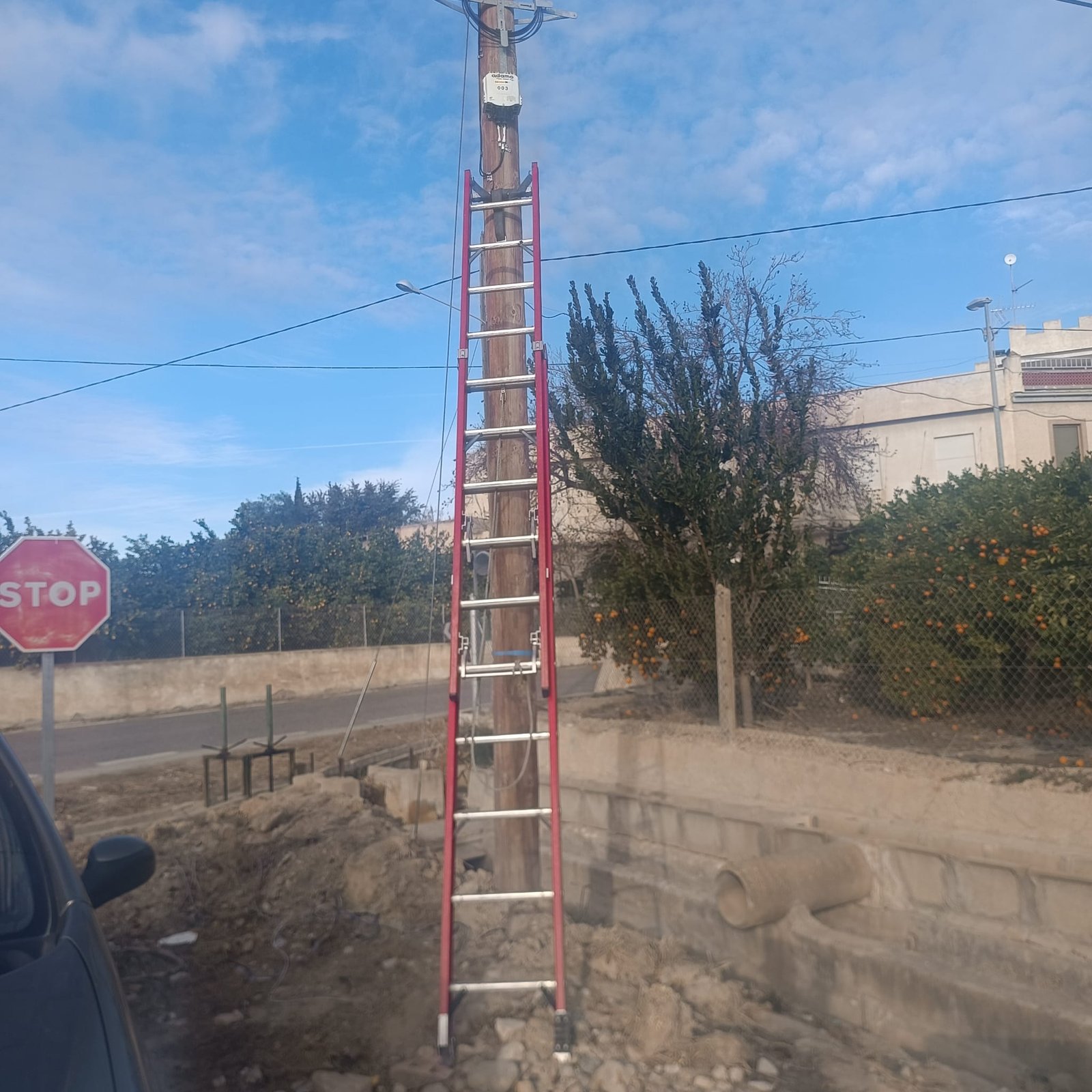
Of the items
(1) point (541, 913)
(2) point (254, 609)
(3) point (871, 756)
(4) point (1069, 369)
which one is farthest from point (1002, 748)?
(4) point (1069, 369)

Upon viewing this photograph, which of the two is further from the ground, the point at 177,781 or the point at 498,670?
the point at 498,670

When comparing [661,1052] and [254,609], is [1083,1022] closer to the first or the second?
[661,1052]

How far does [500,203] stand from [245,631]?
63.1 ft

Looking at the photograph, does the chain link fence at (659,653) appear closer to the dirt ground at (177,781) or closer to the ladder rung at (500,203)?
the dirt ground at (177,781)

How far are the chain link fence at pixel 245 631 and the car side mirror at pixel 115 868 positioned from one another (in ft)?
55.9

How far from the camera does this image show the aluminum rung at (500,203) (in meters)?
5.86

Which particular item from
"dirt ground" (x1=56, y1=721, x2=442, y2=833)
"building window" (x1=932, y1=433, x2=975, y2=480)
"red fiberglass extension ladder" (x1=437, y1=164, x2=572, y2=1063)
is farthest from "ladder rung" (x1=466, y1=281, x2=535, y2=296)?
"building window" (x1=932, y1=433, x2=975, y2=480)

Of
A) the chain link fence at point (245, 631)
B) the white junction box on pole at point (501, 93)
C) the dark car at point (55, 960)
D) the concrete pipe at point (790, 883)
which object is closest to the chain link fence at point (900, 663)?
the concrete pipe at point (790, 883)

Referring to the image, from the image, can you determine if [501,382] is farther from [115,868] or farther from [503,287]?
[115,868]

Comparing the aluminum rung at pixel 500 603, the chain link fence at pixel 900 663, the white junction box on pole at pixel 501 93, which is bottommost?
the chain link fence at pixel 900 663

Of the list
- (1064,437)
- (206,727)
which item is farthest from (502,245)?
(1064,437)

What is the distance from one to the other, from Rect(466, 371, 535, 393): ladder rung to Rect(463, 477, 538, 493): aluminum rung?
0.35m

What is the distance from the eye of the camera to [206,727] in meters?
18.6

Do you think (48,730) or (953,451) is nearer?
(48,730)
